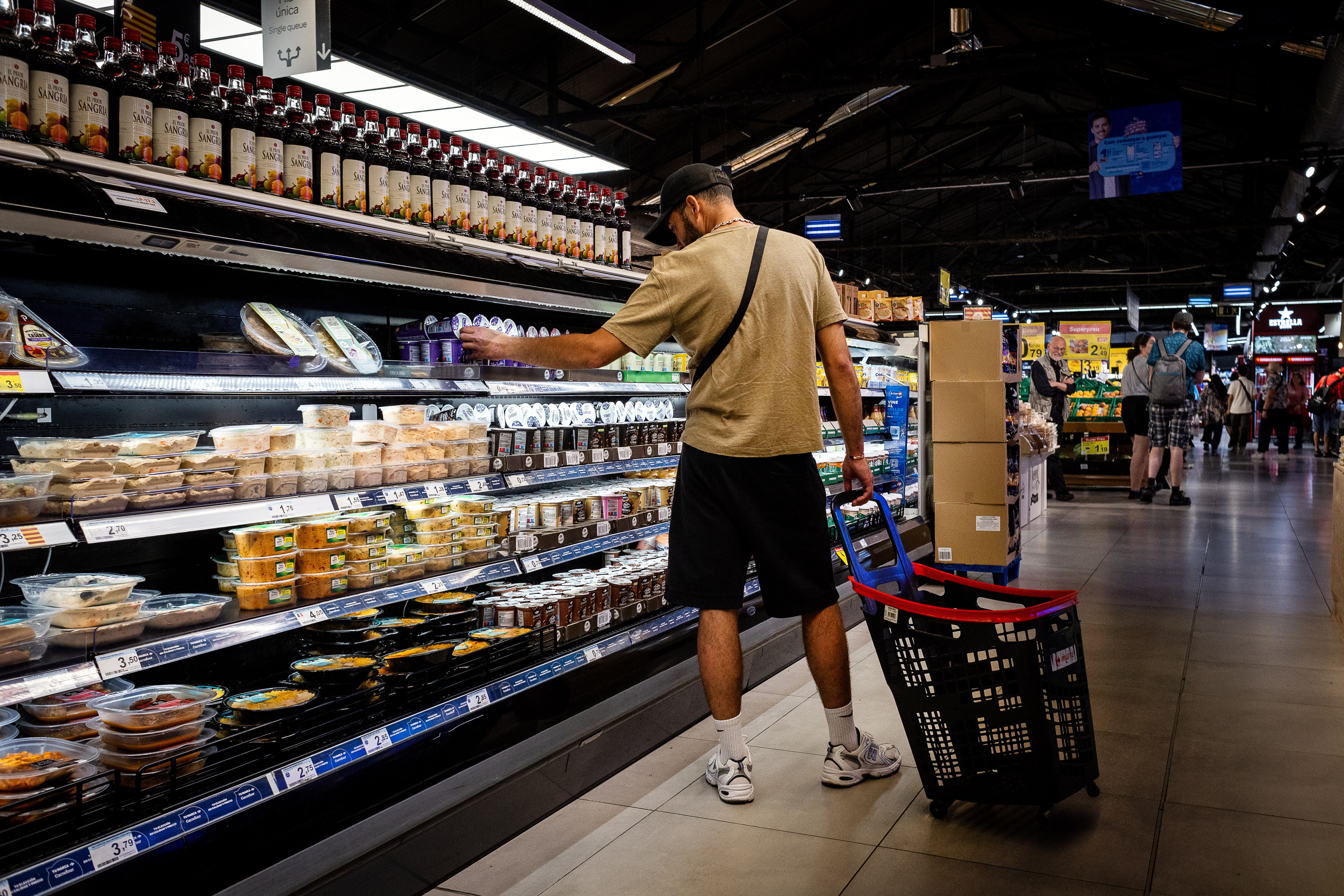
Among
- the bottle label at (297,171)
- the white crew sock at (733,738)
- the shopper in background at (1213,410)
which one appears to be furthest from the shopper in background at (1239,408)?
the bottle label at (297,171)

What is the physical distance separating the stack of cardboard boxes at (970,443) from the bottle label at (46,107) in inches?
165

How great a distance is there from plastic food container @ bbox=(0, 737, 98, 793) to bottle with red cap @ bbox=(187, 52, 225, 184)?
131cm

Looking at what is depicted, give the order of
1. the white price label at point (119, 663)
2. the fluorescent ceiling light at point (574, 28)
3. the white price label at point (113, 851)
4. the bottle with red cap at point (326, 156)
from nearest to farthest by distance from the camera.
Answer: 1. the white price label at point (113, 851)
2. the white price label at point (119, 663)
3. the bottle with red cap at point (326, 156)
4. the fluorescent ceiling light at point (574, 28)

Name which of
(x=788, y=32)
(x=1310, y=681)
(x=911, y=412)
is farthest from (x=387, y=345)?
(x=788, y=32)

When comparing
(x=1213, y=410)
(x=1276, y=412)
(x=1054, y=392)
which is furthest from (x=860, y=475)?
(x=1213, y=410)

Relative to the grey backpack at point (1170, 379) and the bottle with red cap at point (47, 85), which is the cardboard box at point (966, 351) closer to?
the bottle with red cap at point (47, 85)

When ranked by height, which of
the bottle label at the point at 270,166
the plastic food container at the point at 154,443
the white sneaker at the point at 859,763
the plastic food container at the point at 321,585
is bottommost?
the white sneaker at the point at 859,763

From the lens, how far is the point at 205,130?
2312 millimetres

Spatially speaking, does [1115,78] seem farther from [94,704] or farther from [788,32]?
[94,704]

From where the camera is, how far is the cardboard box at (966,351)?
16.8 ft

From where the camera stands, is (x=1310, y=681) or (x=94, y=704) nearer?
(x=94, y=704)

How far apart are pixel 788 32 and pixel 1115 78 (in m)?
5.72

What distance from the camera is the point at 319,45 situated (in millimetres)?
4133

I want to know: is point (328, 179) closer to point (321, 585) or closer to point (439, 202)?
point (439, 202)
